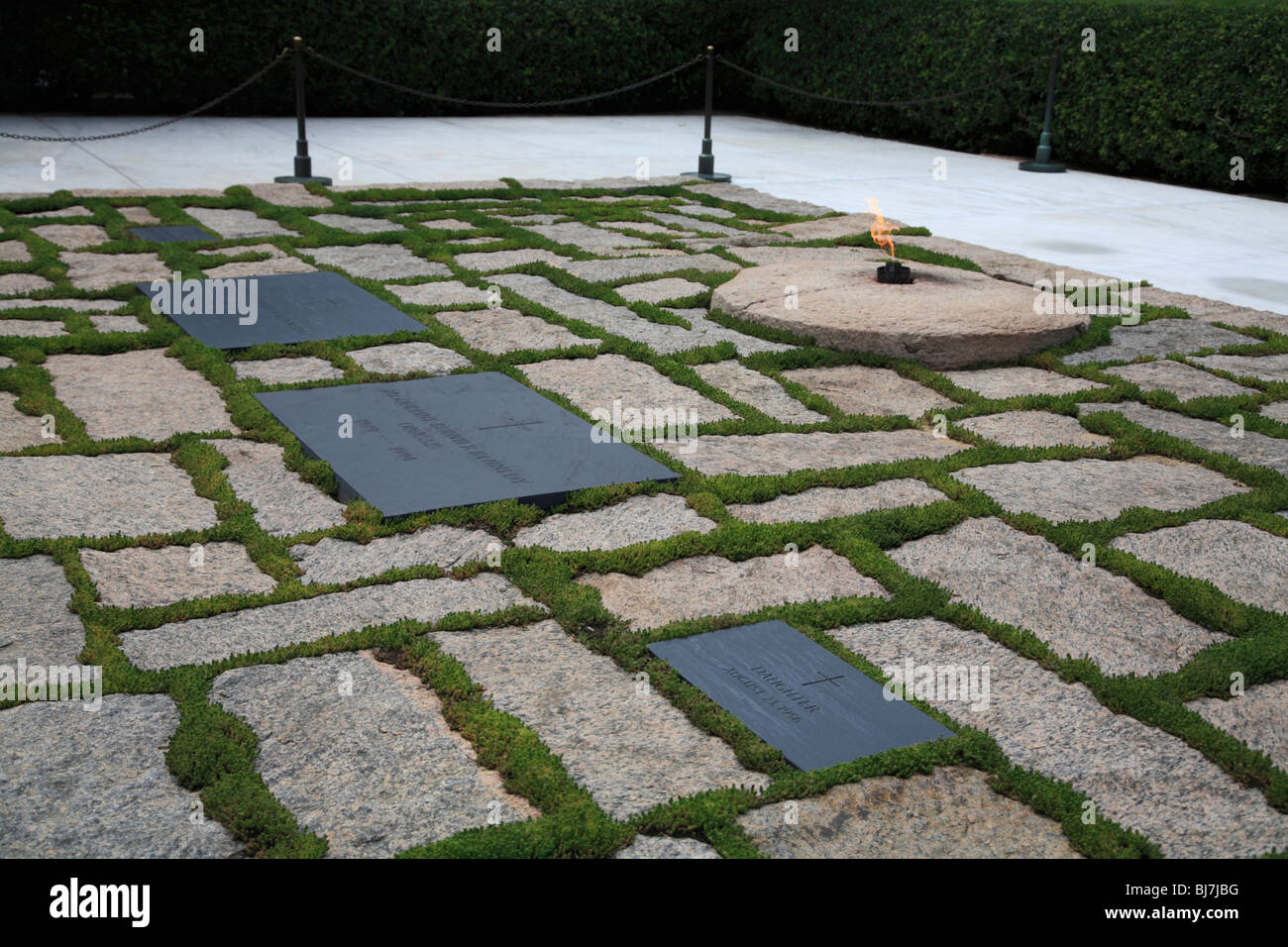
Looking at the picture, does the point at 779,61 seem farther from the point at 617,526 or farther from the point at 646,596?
the point at 646,596

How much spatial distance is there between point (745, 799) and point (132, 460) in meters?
2.50

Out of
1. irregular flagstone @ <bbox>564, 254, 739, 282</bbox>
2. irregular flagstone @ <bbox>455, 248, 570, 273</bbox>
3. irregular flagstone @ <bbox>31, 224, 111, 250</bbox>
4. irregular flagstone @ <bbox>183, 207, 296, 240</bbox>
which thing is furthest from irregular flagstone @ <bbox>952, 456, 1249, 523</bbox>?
irregular flagstone @ <bbox>31, 224, 111, 250</bbox>

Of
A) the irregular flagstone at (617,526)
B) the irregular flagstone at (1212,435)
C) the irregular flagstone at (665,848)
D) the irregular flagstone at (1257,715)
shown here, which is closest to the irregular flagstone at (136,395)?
the irregular flagstone at (617,526)

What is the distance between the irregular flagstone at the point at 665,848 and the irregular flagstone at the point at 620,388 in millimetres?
2348

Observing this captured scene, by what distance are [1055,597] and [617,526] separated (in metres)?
1.22

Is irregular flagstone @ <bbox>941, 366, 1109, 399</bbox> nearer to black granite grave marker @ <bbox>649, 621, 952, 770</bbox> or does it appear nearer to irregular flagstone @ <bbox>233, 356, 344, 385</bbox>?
black granite grave marker @ <bbox>649, 621, 952, 770</bbox>

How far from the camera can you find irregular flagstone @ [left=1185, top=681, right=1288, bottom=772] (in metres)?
2.61

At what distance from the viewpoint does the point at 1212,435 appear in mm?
4539

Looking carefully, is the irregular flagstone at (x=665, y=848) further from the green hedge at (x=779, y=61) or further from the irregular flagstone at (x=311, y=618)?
the green hedge at (x=779, y=61)

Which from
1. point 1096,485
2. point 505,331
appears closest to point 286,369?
point 505,331

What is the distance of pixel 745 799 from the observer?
2.37m

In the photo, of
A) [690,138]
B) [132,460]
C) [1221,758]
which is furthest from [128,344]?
[690,138]

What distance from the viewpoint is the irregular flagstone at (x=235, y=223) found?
749 centimetres
